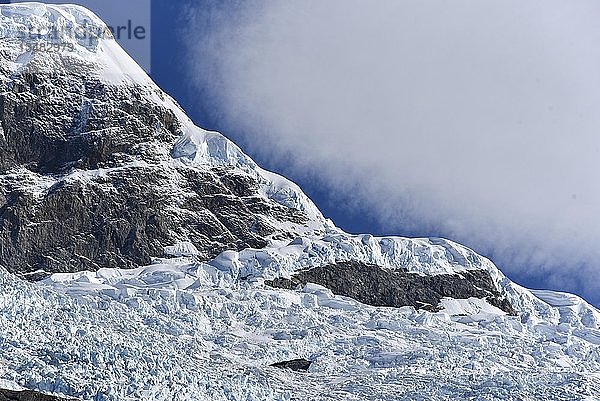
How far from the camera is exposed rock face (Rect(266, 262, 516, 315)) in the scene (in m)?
98.7

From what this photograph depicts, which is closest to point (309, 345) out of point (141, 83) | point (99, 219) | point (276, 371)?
point (276, 371)

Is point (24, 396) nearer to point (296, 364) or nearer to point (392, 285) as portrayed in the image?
point (296, 364)

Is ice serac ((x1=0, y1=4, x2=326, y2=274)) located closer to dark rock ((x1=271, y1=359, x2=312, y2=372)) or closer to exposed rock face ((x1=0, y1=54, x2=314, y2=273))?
exposed rock face ((x1=0, y1=54, x2=314, y2=273))

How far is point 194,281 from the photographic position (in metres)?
87.6

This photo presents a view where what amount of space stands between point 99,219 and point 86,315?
51.1m

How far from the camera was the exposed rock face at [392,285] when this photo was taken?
98.7m

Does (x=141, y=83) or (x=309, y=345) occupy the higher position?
(x=141, y=83)

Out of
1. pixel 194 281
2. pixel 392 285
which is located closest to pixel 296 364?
pixel 194 281

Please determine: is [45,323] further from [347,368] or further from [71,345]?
[347,368]

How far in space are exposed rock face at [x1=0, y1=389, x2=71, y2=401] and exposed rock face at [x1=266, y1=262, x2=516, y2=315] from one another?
53.7m

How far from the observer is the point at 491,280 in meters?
112

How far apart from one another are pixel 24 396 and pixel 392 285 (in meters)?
66.5

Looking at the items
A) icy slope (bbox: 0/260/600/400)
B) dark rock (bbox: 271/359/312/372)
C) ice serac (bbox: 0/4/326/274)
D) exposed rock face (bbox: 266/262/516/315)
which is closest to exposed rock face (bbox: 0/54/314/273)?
ice serac (bbox: 0/4/326/274)

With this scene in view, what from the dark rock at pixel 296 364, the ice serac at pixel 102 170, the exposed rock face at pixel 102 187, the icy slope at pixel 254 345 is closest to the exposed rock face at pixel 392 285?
the icy slope at pixel 254 345
